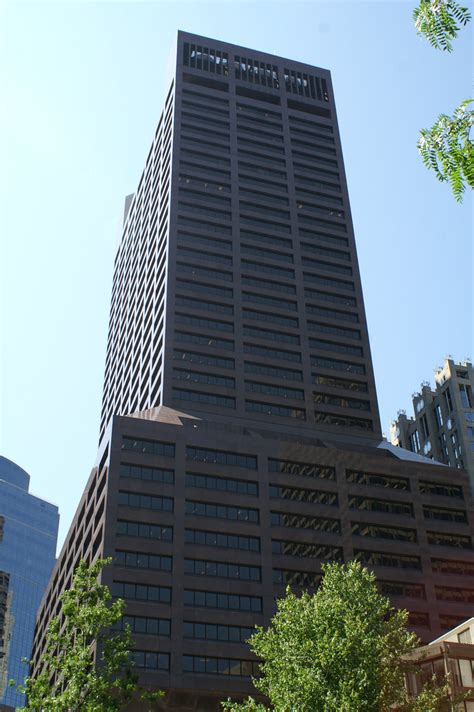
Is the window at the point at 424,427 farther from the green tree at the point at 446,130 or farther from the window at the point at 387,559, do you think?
the green tree at the point at 446,130

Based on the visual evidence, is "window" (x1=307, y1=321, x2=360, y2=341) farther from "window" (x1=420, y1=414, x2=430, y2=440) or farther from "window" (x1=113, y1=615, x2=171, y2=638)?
"window" (x1=113, y1=615, x2=171, y2=638)

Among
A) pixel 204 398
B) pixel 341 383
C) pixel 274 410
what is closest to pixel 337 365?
pixel 341 383

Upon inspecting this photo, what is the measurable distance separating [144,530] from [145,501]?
11.5 feet

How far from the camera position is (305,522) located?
95188mm

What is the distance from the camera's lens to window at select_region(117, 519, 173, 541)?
87250 mm

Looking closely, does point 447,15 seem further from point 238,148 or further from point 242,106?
point 242,106

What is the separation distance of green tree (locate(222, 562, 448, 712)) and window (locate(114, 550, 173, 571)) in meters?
→ 38.3

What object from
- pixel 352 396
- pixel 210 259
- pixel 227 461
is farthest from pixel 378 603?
pixel 210 259

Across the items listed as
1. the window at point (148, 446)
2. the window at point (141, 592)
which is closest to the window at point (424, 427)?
the window at point (148, 446)

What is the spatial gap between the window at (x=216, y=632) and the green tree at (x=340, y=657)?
116ft

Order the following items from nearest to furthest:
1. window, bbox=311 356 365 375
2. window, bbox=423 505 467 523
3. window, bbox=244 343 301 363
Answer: window, bbox=423 505 467 523 < window, bbox=244 343 301 363 < window, bbox=311 356 365 375

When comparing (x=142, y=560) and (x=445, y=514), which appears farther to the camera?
(x=445, y=514)

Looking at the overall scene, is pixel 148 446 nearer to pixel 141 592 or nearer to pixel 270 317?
pixel 141 592

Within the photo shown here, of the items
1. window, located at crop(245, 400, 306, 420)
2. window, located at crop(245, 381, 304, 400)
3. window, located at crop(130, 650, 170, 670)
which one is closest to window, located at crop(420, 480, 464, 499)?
window, located at crop(245, 400, 306, 420)
